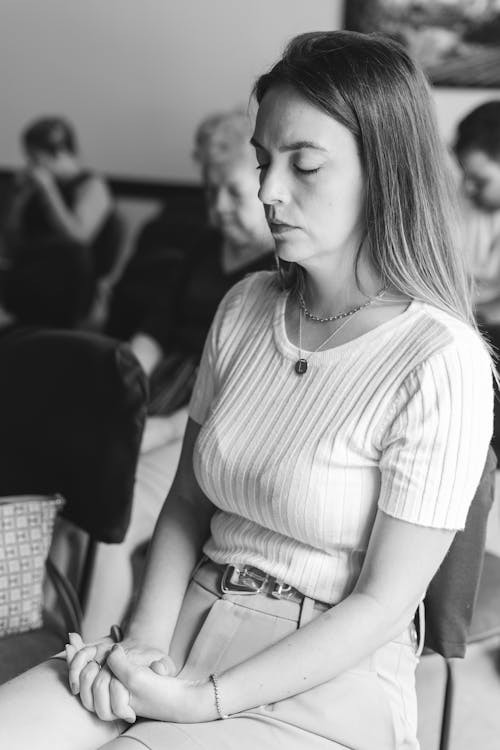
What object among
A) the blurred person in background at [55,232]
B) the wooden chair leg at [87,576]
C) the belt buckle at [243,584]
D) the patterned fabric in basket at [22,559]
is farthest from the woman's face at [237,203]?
the blurred person in background at [55,232]

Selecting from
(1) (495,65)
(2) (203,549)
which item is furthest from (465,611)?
(1) (495,65)

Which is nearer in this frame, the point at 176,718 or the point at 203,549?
the point at 176,718

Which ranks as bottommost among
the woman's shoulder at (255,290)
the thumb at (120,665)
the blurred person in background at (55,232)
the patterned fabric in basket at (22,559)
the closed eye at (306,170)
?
the blurred person in background at (55,232)

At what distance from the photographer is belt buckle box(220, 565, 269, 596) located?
1.24 m

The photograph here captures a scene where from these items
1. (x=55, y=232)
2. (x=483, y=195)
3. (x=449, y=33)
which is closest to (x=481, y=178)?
(x=483, y=195)

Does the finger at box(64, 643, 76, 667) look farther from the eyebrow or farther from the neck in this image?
the eyebrow

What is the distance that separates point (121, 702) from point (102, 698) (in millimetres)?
25

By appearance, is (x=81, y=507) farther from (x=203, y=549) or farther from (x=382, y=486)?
(x=382, y=486)

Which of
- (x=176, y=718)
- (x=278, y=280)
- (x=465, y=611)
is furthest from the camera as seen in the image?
(x=278, y=280)

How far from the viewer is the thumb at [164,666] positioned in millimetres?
1159

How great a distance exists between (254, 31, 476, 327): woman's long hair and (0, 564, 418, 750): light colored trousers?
1.42 feet

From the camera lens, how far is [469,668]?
6.86 ft

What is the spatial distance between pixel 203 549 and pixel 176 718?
282 millimetres

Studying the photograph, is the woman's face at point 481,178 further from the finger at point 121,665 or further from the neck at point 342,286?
the finger at point 121,665
